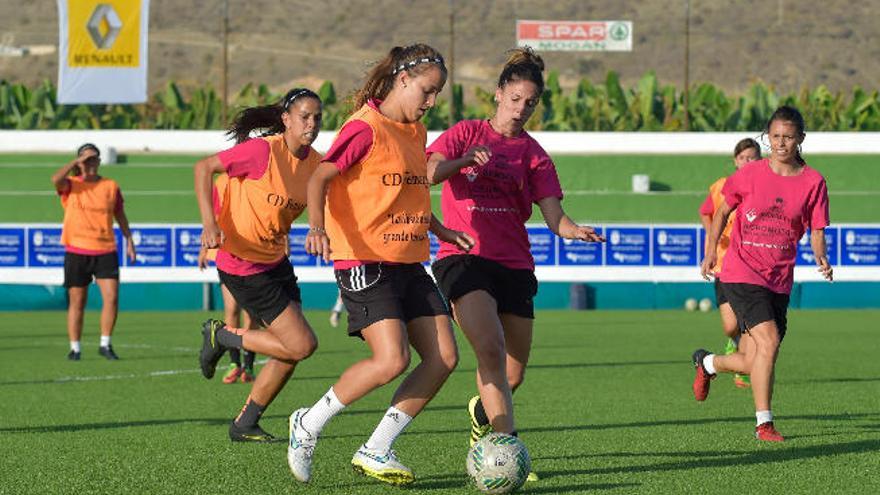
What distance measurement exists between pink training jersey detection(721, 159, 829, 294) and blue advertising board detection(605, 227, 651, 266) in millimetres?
19721

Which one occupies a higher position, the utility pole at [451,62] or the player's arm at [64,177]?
the utility pole at [451,62]

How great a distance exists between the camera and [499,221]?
8547 mm

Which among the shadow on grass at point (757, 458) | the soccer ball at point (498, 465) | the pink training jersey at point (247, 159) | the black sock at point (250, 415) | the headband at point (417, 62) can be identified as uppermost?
the headband at point (417, 62)

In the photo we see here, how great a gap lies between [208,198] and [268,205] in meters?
0.52

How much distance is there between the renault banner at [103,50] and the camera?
1367 inches

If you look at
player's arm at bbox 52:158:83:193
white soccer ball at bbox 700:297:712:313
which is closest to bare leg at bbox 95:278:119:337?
player's arm at bbox 52:158:83:193

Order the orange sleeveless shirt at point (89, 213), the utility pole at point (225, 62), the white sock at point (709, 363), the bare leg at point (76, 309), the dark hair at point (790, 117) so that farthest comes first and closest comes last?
the utility pole at point (225, 62)
the bare leg at point (76, 309)
the orange sleeveless shirt at point (89, 213)
the white sock at point (709, 363)
the dark hair at point (790, 117)

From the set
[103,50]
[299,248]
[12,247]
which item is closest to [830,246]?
[299,248]

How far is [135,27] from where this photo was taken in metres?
34.9

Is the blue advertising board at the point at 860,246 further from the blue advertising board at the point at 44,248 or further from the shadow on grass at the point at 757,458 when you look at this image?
the shadow on grass at the point at 757,458

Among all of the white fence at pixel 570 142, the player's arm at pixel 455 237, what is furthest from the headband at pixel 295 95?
the white fence at pixel 570 142

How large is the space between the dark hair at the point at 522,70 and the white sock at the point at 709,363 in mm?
3533

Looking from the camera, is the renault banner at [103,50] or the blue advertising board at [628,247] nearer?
the blue advertising board at [628,247]

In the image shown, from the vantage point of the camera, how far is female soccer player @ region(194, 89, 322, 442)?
977 centimetres
